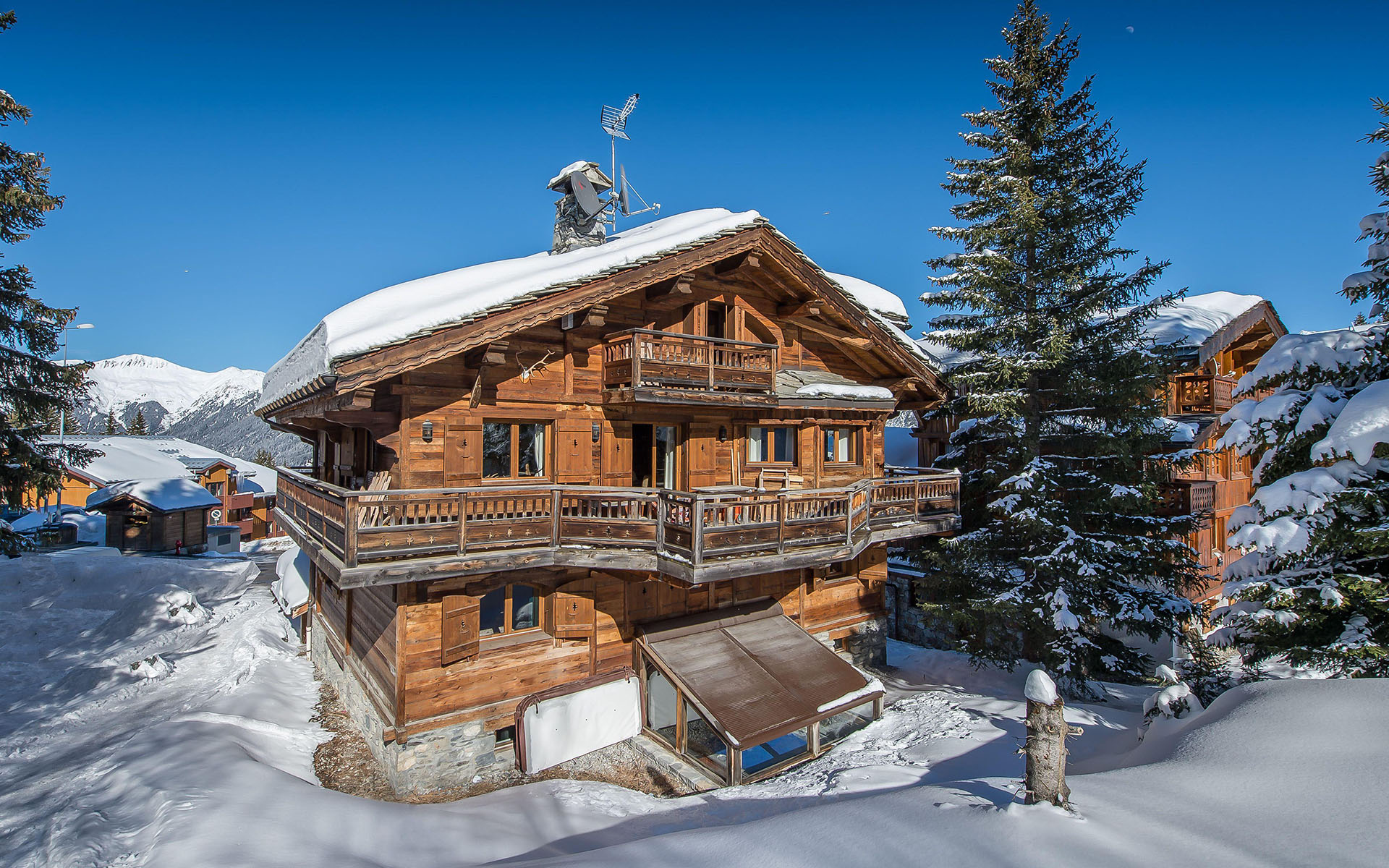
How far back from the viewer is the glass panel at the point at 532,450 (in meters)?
12.8

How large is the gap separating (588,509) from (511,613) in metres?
2.82

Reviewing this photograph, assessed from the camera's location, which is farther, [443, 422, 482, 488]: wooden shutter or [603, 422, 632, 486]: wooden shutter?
[603, 422, 632, 486]: wooden shutter

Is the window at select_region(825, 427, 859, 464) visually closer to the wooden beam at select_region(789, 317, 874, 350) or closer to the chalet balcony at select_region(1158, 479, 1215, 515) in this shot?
the wooden beam at select_region(789, 317, 874, 350)

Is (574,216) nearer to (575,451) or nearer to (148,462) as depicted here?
(575,451)

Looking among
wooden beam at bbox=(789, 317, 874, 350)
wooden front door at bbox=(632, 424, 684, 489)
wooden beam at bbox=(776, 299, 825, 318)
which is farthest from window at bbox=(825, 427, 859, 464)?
wooden front door at bbox=(632, 424, 684, 489)

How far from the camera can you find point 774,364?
14.1 meters

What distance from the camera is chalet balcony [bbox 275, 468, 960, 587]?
10078 millimetres

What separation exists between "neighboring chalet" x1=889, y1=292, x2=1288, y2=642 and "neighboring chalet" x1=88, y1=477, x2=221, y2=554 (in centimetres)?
4403

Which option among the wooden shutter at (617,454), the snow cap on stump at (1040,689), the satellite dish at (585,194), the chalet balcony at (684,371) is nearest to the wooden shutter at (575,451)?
the wooden shutter at (617,454)

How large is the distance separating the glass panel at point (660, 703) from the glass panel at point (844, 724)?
320 centimetres

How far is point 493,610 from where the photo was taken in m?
12.6

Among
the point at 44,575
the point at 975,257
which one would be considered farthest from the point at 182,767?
the point at 44,575

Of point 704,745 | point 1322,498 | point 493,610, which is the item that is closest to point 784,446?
point 704,745

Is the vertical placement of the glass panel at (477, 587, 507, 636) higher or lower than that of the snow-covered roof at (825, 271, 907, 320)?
lower
